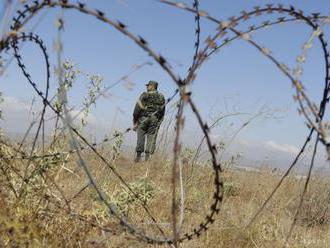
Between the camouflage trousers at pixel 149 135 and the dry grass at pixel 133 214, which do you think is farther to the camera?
the camouflage trousers at pixel 149 135

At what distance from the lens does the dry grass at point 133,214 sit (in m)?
2.41

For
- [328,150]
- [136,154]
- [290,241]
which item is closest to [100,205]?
[290,241]

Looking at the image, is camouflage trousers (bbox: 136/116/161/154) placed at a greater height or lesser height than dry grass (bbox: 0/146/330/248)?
greater

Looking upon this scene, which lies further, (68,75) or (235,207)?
(235,207)

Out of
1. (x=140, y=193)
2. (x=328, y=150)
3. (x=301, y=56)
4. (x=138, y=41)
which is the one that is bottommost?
(x=140, y=193)

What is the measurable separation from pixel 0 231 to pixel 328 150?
4.67 feet

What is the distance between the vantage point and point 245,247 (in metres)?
3.82

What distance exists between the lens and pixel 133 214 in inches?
161

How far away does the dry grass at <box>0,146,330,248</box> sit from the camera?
2.41 metres

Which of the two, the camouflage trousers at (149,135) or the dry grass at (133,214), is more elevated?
the camouflage trousers at (149,135)

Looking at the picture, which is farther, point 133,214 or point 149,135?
point 149,135

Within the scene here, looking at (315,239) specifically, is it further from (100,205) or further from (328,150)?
(328,150)

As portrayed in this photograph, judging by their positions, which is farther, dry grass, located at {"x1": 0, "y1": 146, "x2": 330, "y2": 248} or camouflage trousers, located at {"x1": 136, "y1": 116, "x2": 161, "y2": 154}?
camouflage trousers, located at {"x1": 136, "y1": 116, "x2": 161, "y2": 154}

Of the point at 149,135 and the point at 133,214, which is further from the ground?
the point at 149,135
